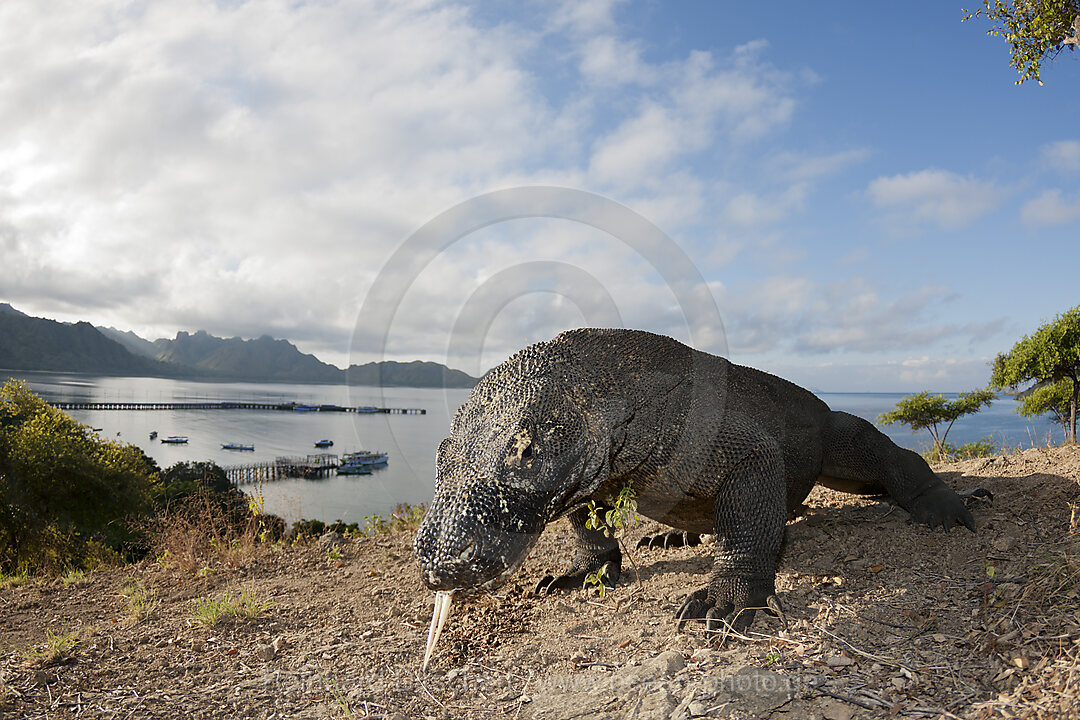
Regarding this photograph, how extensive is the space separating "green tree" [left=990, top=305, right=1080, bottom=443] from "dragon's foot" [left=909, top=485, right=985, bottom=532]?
20017mm

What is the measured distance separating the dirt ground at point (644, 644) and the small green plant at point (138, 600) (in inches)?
2.2

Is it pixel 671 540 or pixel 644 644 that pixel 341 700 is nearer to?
pixel 644 644

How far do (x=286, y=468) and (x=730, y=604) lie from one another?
243 ft

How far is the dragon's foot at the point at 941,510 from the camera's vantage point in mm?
5461

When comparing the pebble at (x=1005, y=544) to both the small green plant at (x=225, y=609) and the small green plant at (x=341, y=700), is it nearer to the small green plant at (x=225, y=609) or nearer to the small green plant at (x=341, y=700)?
the small green plant at (x=341, y=700)

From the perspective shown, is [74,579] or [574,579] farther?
[74,579]

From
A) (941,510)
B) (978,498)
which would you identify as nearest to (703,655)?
(941,510)

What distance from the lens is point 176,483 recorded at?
27656mm

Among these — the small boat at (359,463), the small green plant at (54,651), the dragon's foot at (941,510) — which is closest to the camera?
the small green plant at (54,651)

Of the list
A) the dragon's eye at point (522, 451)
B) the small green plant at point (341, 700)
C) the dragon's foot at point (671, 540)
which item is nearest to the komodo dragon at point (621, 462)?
the dragon's eye at point (522, 451)

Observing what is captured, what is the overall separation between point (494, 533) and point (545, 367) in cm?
115

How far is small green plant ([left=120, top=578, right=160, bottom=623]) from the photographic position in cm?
548

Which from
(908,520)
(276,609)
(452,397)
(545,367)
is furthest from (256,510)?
(908,520)

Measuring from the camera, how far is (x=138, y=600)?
588 centimetres
